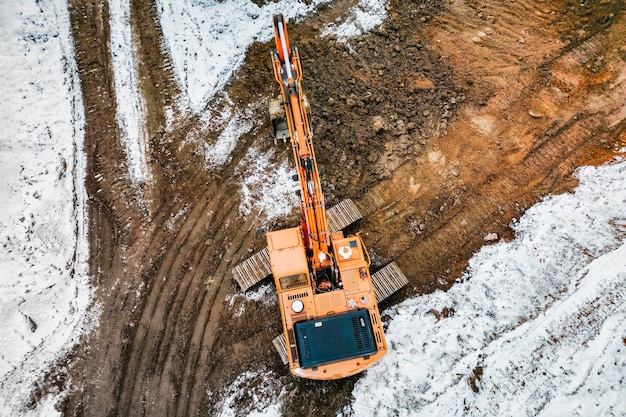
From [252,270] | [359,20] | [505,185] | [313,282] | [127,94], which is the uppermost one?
[127,94]

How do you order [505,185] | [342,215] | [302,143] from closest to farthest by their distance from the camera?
[302,143] < [342,215] < [505,185]

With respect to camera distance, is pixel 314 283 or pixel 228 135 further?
pixel 228 135

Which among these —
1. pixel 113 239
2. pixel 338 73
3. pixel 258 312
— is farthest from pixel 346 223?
pixel 113 239

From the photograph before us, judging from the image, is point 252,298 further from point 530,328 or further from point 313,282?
point 530,328

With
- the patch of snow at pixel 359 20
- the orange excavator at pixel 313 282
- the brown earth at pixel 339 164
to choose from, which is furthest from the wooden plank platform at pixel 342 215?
the patch of snow at pixel 359 20

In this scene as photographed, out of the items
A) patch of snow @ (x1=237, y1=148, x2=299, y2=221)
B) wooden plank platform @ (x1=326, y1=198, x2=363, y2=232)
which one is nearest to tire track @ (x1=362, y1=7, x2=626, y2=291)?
wooden plank platform @ (x1=326, y1=198, x2=363, y2=232)

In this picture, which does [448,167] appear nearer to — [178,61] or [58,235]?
[178,61]

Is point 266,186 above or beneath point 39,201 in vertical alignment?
beneath

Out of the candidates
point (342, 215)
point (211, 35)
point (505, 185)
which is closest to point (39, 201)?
point (211, 35)
